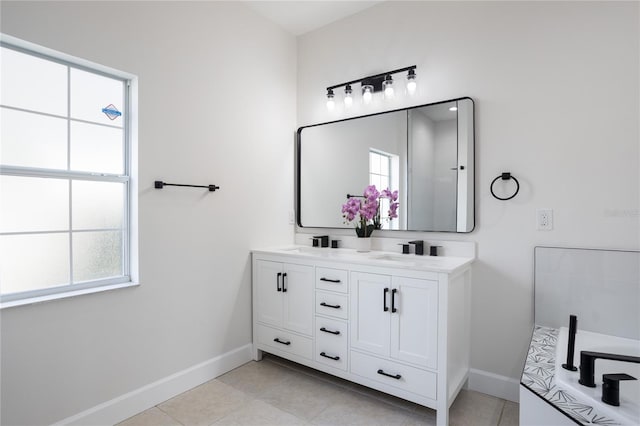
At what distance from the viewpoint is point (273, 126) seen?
10.2 feet

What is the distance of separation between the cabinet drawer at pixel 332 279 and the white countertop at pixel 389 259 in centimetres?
9

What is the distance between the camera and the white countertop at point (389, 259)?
6.72 feet

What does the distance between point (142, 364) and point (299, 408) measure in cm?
102

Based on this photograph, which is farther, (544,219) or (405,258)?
(405,258)

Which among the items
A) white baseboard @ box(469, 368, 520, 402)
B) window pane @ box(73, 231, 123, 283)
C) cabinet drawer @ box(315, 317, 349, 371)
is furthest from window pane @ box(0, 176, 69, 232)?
white baseboard @ box(469, 368, 520, 402)

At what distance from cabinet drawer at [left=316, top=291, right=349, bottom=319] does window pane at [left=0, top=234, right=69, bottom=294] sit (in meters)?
1.53

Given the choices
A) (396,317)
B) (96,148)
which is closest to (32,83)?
(96,148)

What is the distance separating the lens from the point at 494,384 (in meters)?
2.30

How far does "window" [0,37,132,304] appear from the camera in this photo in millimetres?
1720

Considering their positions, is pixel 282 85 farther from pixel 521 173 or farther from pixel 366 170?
pixel 521 173

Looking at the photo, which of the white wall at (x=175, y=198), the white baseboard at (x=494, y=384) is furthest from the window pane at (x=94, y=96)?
the white baseboard at (x=494, y=384)

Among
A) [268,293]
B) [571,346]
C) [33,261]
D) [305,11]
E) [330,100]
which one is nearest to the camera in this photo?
[571,346]

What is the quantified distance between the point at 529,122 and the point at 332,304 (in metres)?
1.75

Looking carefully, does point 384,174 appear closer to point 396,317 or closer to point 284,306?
point 396,317
